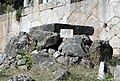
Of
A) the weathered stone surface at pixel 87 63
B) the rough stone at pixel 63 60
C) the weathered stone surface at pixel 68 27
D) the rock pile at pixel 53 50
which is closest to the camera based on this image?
the weathered stone surface at pixel 87 63

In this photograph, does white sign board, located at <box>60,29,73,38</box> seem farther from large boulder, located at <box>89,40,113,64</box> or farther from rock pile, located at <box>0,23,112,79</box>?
large boulder, located at <box>89,40,113,64</box>

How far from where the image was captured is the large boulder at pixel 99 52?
7.76 m

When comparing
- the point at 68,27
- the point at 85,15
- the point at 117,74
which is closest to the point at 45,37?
the point at 68,27

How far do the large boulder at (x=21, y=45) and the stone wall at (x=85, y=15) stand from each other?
1677mm

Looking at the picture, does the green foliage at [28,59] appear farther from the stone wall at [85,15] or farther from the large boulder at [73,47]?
the stone wall at [85,15]

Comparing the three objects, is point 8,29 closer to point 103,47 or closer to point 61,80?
point 103,47

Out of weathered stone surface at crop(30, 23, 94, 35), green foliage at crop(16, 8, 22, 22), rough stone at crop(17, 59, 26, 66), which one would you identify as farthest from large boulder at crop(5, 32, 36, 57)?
green foliage at crop(16, 8, 22, 22)

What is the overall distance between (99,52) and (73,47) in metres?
0.56

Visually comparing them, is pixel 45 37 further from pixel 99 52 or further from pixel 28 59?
pixel 99 52

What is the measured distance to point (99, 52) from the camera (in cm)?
781

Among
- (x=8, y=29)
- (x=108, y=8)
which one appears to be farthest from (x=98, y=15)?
(x=8, y=29)

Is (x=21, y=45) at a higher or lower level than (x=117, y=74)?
lower

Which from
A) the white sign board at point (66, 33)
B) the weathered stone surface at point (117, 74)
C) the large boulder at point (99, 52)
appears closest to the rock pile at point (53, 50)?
the large boulder at point (99, 52)

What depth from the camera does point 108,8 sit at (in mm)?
9258
